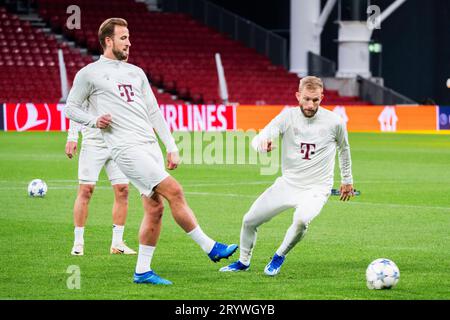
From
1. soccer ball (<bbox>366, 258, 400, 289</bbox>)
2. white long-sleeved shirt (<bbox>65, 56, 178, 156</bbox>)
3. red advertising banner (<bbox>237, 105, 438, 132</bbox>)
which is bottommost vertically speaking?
red advertising banner (<bbox>237, 105, 438, 132</bbox>)

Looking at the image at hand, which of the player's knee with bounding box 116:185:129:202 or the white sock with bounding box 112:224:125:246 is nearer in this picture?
the white sock with bounding box 112:224:125:246

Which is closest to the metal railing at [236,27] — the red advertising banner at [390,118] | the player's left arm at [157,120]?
the red advertising banner at [390,118]

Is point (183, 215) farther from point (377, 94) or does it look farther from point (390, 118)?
point (377, 94)

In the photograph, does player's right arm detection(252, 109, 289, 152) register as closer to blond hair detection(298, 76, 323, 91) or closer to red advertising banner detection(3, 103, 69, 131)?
blond hair detection(298, 76, 323, 91)

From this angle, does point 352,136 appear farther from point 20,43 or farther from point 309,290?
point 309,290

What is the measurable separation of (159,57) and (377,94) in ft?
29.2

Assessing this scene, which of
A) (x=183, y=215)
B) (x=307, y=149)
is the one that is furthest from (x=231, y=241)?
(x=183, y=215)

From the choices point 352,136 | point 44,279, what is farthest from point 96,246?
→ point 352,136

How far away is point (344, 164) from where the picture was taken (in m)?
10.2

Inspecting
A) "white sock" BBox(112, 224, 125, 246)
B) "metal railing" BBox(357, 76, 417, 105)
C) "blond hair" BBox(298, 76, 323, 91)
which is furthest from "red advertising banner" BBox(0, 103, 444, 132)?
"blond hair" BBox(298, 76, 323, 91)

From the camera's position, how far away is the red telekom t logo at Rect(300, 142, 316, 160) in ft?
33.5

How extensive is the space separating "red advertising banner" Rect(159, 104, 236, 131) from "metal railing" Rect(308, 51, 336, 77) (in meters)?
8.68

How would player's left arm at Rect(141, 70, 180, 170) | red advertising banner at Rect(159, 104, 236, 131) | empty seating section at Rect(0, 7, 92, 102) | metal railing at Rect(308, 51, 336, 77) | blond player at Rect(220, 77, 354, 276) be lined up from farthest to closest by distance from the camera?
1. metal railing at Rect(308, 51, 336, 77)
2. empty seating section at Rect(0, 7, 92, 102)
3. red advertising banner at Rect(159, 104, 236, 131)
4. blond player at Rect(220, 77, 354, 276)
5. player's left arm at Rect(141, 70, 180, 170)

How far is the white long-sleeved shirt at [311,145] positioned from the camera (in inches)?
401
